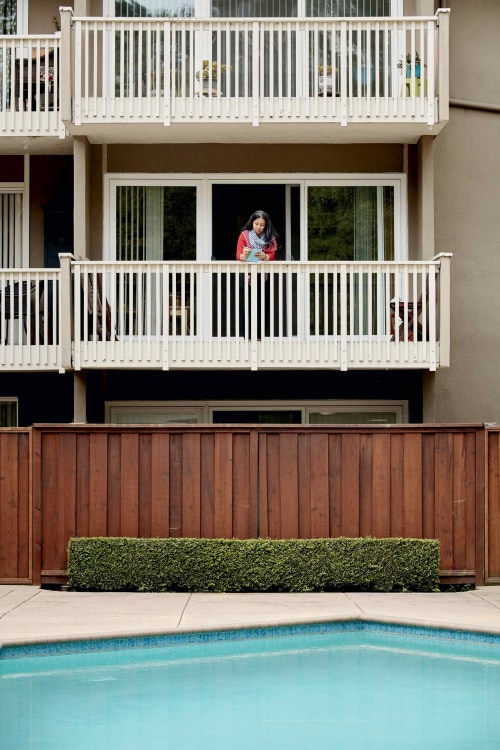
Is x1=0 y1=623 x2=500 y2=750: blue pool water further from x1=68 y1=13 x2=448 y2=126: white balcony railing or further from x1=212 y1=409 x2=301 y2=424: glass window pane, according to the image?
x1=68 y1=13 x2=448 y2=126: white balcony railing

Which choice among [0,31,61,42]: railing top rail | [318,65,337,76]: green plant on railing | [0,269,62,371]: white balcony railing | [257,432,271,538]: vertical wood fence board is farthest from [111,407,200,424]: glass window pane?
[0,31,61,42]: railing top rail

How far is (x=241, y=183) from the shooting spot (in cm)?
1722

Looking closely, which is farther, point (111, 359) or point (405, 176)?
point (405, 176)

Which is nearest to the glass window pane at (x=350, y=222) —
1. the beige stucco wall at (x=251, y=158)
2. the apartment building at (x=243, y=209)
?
the apartment building at (x=243, y=209)

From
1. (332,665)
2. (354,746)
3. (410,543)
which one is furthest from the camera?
(410,543)

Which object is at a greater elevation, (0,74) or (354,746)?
(0,74)

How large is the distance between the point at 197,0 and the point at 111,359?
237 inches

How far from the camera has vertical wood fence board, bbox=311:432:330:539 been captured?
523 inches

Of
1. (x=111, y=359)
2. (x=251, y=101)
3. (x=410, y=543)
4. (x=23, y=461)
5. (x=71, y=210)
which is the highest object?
(x=251, y=101)

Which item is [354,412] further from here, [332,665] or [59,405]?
[332,665]

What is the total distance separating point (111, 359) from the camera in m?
15.4

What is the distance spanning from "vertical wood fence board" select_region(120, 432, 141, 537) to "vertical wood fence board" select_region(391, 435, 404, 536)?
119 inches

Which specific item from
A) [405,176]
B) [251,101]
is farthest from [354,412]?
[251,101]

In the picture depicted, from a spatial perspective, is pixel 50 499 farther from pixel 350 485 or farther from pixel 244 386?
pixel 244 386
